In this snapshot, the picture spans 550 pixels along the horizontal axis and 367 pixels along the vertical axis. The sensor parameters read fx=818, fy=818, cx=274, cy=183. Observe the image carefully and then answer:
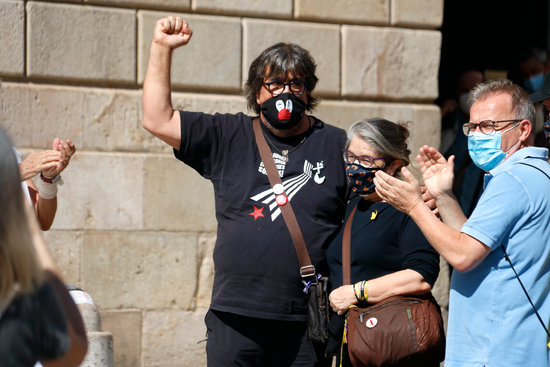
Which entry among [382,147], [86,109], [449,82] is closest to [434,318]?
[382,147]

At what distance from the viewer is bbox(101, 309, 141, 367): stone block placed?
18.5ft

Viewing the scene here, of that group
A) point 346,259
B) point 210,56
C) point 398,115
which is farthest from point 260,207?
point 398,115

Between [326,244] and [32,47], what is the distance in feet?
9.38

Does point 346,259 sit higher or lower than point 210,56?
lower

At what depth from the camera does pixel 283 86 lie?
12.7 feet

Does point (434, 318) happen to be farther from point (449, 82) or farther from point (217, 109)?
point (449, 82)

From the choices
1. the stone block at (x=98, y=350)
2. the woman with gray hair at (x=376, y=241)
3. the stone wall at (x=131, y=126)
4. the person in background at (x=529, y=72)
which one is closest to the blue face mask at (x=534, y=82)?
the person in background at (x=529, y=72)

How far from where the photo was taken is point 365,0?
244 inches

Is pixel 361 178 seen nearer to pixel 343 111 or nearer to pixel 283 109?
pixel 283 109

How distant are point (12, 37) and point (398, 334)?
3.51 meters

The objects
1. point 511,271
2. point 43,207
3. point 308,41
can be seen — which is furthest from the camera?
point 308,41

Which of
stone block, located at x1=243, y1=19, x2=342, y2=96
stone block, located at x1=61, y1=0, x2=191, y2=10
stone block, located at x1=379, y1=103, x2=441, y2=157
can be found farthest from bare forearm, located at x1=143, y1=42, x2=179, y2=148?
stone block, located at x1=379, y1=103, x2=441, y2=157

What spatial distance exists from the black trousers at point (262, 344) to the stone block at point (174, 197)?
7.01 ft

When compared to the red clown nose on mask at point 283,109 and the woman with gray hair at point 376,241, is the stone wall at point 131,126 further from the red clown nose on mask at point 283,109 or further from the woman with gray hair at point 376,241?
the woman with gray hair at point 376,241
